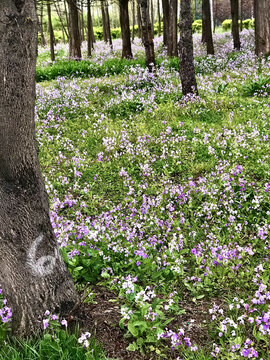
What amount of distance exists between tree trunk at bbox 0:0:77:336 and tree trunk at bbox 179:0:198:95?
7.42 m

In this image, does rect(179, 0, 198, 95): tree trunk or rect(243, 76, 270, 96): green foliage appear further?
rect(243, 76, 270, 96): green foliage

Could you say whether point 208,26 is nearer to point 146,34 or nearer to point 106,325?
point 146,34

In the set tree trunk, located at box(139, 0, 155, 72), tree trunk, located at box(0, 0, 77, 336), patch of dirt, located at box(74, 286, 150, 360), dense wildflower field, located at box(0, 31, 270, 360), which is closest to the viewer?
tree trunk, located at box(0, 0, 77, 336)

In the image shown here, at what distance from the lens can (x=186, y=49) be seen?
378 inches

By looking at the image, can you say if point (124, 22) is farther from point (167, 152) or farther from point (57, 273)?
point (57, 273)

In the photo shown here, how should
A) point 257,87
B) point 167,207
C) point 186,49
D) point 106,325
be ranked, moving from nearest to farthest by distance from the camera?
point 106,325 → point 167,207 → point 186,49 → point 257,87

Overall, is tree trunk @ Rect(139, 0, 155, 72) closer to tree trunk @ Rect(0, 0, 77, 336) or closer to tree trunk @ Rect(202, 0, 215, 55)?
tree trunk @ Rect(202, 0, 215, 55)

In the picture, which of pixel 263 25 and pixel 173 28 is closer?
pixel 263 25

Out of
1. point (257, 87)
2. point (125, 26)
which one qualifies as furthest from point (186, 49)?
point (125, 26)

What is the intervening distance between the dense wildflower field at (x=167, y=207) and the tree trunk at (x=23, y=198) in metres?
0.22

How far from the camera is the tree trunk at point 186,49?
9.30 metres

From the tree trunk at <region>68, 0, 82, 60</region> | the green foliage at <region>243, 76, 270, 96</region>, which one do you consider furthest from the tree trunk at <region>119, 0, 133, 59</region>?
the green foliage at <region>243, 76, 270, 96</region>

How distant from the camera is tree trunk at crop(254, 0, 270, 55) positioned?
1362cm

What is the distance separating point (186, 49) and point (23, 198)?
7.94 m
